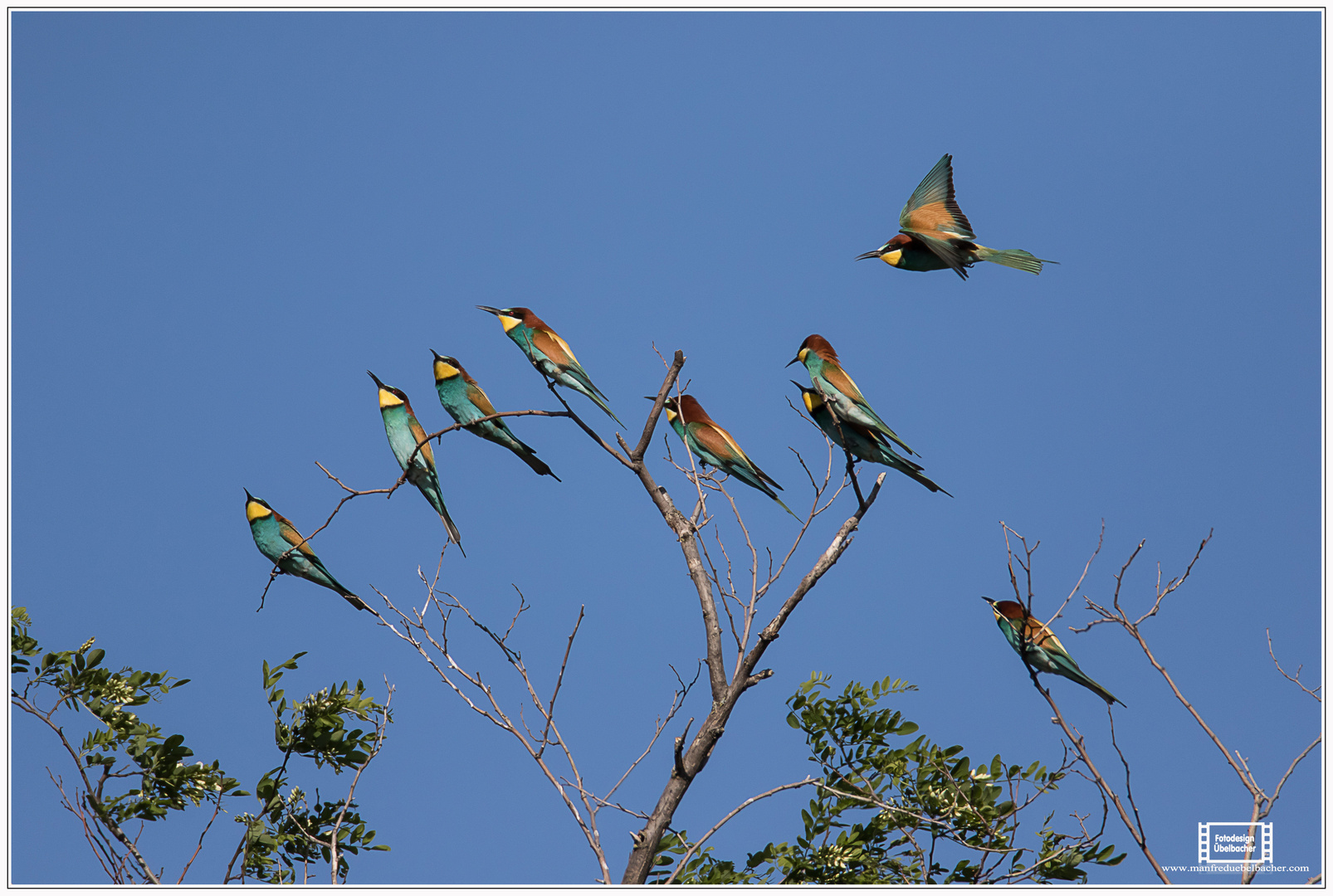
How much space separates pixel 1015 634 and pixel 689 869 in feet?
6.02

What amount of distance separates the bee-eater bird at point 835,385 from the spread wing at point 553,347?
113 centimetres

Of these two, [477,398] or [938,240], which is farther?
[477,398]

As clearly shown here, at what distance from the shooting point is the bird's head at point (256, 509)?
509 cm

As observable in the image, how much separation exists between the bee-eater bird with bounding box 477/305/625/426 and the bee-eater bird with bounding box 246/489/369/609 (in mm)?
1377

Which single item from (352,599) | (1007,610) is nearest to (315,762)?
(352,599)

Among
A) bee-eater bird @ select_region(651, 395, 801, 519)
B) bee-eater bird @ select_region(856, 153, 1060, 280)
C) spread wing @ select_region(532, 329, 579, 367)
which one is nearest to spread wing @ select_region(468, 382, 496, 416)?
spread wing @ select_region(532, 329, 579, 367)

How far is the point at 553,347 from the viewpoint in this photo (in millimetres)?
4875

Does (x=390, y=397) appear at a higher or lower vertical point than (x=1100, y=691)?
higher

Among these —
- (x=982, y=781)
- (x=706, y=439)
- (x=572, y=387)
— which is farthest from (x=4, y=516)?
(x=982, y=781)

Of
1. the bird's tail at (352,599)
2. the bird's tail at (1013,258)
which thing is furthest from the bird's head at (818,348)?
the bird's tail at (352,599)

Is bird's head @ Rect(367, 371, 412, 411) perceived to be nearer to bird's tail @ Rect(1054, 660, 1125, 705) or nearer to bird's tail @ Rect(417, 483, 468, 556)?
bird's tail @ Rect(417, 483, 468, 556)

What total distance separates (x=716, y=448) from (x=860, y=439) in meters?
0.67

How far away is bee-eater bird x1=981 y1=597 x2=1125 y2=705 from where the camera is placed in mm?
4387

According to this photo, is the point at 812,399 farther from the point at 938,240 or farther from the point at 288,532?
the point at 288,532
